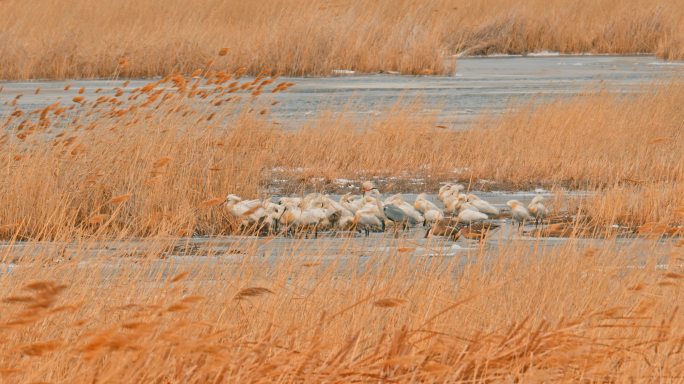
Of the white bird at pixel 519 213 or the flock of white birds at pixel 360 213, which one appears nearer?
the flock of white birds at pixel 360 213

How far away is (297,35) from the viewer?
1952 cm

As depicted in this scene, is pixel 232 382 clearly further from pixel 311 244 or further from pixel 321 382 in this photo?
pixel 311 244

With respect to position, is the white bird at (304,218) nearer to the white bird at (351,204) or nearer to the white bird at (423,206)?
the white bird at (351,204)

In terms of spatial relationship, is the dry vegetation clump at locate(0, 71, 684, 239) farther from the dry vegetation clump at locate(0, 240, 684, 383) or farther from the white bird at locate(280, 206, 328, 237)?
the dry vegetation clump at locate(0, 240, 684, 383)

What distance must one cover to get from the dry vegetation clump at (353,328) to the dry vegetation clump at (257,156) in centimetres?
109

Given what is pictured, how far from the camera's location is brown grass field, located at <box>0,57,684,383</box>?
3080mm

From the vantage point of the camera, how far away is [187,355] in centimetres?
310

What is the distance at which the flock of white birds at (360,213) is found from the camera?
704 cm

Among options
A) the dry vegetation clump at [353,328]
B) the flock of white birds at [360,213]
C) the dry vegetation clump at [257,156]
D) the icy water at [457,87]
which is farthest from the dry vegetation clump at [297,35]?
the dry vegetation clump at [353,328]

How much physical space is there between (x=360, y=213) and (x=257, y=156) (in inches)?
74.1

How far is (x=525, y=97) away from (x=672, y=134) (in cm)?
415

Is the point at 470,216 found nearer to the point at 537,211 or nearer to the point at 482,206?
the point at 482,206

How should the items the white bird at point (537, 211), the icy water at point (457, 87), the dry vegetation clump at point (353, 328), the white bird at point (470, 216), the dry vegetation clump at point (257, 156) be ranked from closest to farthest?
1. the dry vegetation clump at point (353, 328)
2. the white bird at point (470, 216)
3. the dry vegetation clump at point (257, 156)
4. the white bird at point (537, 211)
5. the icy water at point (457, 87)

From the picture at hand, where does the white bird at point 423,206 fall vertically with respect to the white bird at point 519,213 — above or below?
above
